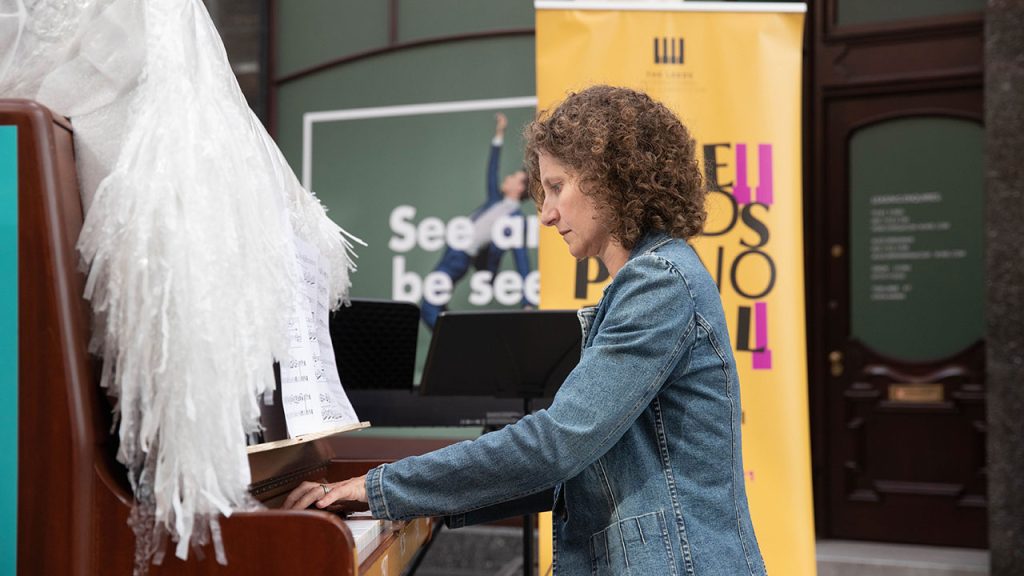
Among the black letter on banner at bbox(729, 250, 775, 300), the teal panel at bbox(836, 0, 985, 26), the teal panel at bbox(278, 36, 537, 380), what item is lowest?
the black letter on banner at bbox(729, 250, 775, 300)

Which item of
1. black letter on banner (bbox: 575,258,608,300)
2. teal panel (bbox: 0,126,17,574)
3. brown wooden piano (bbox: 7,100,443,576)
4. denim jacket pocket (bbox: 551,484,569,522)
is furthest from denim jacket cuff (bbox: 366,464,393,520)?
black letter on banner (bbox: 575,258,608,300)

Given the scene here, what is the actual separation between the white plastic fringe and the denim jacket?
27cm

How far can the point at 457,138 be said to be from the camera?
5141 millimetres

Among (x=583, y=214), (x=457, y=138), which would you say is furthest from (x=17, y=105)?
(x=457, y=138)

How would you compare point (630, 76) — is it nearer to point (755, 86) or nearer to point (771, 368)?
point (755, 86)

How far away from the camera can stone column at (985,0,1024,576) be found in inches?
162

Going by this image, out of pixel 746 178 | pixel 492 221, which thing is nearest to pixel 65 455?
pixel 746 178

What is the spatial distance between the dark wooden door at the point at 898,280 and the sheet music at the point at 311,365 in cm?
381

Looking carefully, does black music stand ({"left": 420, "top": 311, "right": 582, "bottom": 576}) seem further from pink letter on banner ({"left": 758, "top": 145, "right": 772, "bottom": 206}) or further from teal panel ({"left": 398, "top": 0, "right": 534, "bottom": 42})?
teal panel ({"left": 398, "top": 0, "right": 534, "bottom": 42})

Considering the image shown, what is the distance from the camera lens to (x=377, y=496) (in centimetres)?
138

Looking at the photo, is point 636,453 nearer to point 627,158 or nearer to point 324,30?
point 627,158

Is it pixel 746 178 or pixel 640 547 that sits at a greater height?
pixel 746 178

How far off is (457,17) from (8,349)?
4.21m

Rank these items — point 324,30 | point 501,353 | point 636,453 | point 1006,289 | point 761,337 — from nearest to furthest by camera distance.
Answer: point 636,453
point 501,353
point 761,337
point 1006,289
point 324,30
